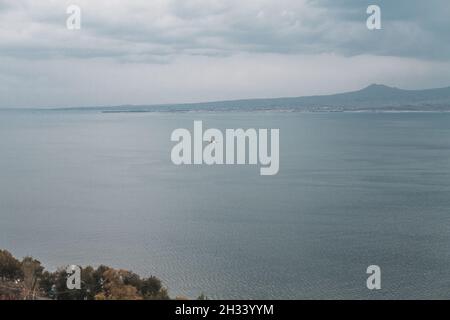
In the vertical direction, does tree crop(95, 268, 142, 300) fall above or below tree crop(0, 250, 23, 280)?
below

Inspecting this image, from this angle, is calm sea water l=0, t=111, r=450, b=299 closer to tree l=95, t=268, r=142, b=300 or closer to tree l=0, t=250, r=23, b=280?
tree l=95, t=268, r=142, b=300

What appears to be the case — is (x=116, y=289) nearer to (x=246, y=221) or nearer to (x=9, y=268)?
(x=9, y=268)

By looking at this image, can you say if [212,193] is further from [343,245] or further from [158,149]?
[158,149]

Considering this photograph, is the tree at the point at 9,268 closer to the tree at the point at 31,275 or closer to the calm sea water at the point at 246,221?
the tree at the point at 31,275

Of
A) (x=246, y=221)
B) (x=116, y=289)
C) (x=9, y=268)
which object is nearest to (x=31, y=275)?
(x=9, y=268)

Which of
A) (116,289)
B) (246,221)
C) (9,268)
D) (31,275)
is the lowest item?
(116,289)

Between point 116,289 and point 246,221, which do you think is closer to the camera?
point 116,289

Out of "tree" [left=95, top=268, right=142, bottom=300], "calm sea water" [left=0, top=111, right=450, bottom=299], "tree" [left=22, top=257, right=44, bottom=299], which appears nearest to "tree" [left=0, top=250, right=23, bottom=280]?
"tree" [left=22, top=257, right=44, bottom=299]

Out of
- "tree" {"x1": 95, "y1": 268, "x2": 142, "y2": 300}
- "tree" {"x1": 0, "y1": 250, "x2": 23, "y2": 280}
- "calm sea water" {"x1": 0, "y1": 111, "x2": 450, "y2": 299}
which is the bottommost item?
"tree" {"x1": 95, "y1": 268, "x2": 142, "y2": 300}
